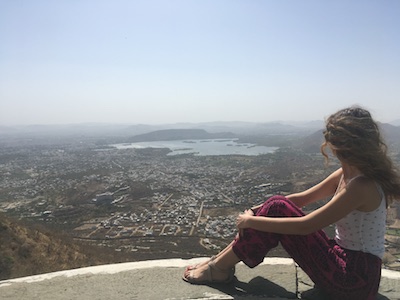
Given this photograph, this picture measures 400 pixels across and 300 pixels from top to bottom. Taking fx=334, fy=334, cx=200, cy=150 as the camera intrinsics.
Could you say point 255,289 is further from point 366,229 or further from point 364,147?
point 364,147

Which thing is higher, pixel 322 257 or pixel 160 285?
pixel 322 257

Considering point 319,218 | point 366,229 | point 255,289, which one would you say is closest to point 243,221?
point 319,218

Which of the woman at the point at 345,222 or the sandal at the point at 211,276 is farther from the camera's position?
the sandal at the point at 211,276


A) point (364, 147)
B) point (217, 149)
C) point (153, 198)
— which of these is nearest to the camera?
point (364, 147)

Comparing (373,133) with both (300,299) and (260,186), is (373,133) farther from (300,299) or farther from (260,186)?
(260,186)

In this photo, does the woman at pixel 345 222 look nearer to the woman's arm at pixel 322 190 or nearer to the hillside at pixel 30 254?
the woman's arm at pixel 322 190

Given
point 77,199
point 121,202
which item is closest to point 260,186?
point 121,202

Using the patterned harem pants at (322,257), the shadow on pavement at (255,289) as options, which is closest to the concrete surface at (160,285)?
the shadow on pavement at (255,289)
